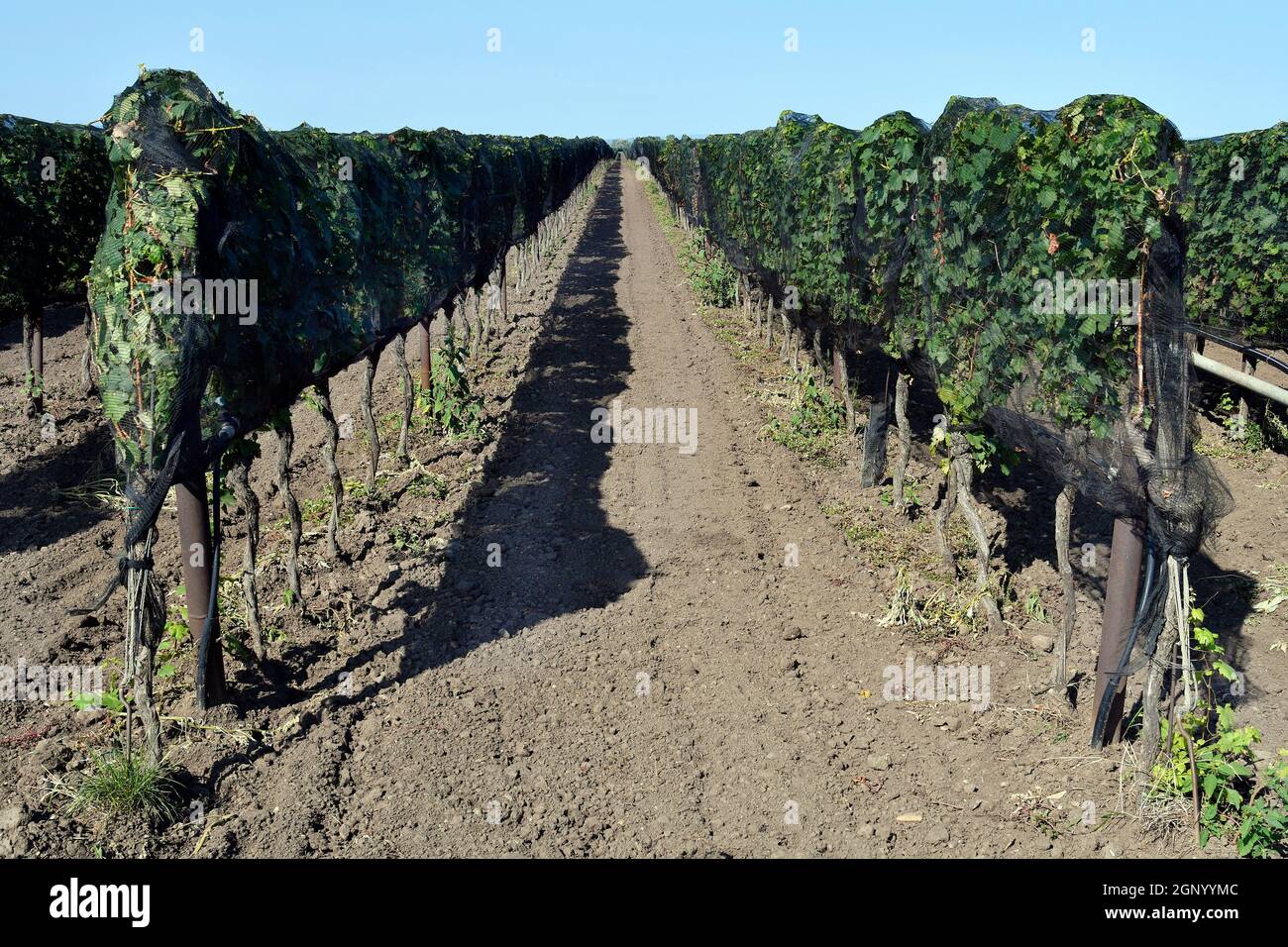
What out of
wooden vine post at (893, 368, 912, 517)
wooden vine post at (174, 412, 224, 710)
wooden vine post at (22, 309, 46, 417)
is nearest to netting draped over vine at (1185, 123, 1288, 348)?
wooden vine post at (893, 368, 912, 517)

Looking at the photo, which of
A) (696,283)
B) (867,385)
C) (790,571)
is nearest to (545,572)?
(790,571)

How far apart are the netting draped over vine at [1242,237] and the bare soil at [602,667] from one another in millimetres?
2679

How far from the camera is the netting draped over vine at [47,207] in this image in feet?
39.4

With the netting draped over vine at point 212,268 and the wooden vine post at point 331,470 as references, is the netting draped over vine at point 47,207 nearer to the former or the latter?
the netting draped over vine at point 212,268

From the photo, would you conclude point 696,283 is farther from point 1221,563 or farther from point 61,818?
point 61,818

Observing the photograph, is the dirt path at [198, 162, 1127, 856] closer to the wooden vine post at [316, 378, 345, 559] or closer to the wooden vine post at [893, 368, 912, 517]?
the wooden vine post at [893, 368, 912, 517]

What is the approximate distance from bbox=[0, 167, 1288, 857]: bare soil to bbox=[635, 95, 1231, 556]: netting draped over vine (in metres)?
1.73

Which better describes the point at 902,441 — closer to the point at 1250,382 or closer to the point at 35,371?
the point at 1250,382

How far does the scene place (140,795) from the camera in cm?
512

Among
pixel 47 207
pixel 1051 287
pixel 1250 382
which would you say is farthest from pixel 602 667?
pixel 47 207

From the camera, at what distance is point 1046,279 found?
6.01 metres

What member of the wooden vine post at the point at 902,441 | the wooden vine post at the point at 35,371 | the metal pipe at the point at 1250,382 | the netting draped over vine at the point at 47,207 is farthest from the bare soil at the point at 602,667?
the netting draped over vine at the point at 47,207

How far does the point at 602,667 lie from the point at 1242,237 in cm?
1139

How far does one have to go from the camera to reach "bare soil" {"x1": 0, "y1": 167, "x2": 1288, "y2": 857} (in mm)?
5293
